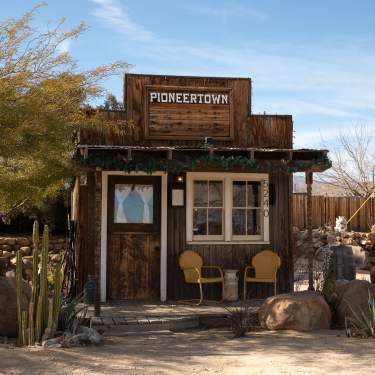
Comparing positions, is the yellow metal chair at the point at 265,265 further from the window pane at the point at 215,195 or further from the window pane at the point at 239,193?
the window pane at the point at 215,195

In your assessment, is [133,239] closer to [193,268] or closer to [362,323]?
[193,268]

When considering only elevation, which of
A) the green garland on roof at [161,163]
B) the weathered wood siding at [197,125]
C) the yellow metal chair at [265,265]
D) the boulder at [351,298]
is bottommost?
the boulder at [351,298]

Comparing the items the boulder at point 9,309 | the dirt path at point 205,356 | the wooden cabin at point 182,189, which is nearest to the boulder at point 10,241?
the wooden cabin at point 182,189

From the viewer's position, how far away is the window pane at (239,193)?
10961mm

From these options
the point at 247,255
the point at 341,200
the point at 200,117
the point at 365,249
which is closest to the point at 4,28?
the point at 200,117

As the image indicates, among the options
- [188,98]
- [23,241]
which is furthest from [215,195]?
[23,241]

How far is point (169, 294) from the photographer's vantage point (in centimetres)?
1059

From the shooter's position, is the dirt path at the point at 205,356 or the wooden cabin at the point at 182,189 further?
the wooden cabin at the point at 182,189

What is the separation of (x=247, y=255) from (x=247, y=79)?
3.18m

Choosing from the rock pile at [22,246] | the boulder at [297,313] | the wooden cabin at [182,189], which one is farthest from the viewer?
the rock pile at [22,246]

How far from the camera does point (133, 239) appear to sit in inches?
415

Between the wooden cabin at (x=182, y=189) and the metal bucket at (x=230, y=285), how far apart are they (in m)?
0.30

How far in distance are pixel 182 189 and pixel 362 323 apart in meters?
3.93

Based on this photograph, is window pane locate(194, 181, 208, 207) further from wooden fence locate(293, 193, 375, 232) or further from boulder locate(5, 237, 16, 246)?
wooden fence locate(293, 193, 375, 232)
